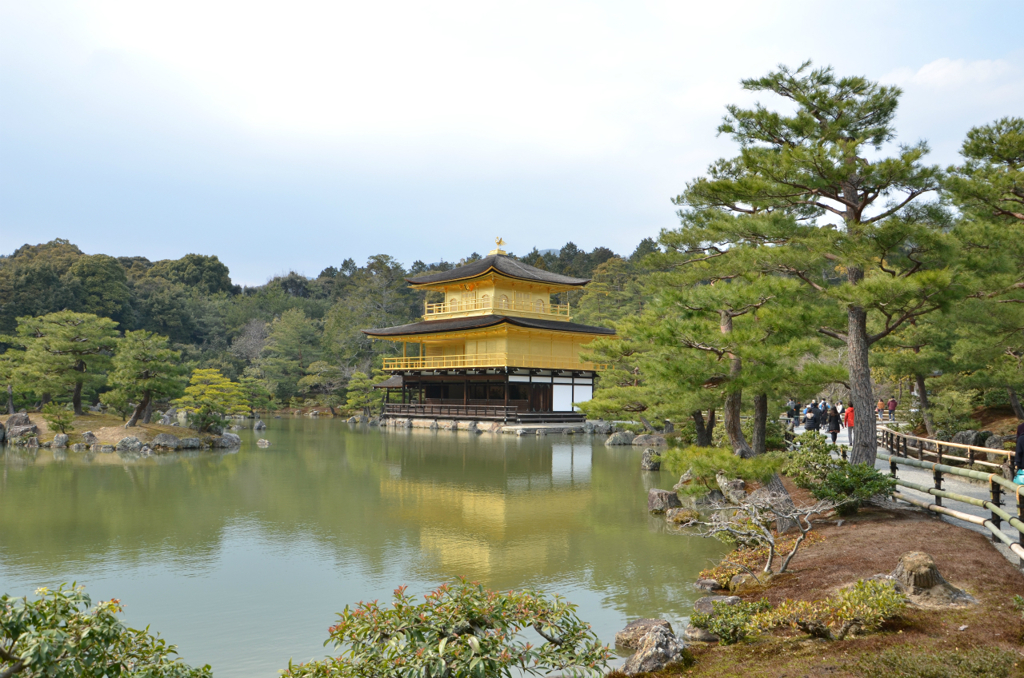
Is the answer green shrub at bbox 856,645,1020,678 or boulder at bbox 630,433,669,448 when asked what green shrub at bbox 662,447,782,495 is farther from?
boulder at bbox 630,433,669,448

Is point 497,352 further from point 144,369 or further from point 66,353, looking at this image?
point 66,353

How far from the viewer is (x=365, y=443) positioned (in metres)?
22.3

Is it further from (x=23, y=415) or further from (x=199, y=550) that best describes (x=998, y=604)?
(x=23, y=415)

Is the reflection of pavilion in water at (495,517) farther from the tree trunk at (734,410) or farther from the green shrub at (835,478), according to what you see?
the green shrub at (835,478)

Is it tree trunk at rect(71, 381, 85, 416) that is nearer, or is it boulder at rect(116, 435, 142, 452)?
boulder at rect(116, 435, 142, 452)

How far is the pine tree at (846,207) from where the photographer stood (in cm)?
802

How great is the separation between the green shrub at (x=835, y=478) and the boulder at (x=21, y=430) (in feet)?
69.6

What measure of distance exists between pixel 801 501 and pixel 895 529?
2.41 metres

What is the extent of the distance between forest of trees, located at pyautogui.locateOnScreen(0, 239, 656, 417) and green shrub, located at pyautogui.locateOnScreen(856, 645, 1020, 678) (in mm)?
19536

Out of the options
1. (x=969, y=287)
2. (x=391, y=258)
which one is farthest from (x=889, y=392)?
(x=391, y=258)

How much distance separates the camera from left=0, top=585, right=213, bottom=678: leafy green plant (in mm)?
2524

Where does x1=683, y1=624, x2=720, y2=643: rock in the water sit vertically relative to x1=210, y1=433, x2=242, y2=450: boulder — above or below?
below

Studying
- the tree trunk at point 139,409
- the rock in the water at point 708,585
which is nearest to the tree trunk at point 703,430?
the rock in the water at point 708,585

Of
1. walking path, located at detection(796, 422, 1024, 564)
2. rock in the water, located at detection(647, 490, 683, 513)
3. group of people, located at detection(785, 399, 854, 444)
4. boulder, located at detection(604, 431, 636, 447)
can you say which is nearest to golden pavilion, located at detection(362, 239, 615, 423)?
boulder, located at detection(604, 431, 636, 447)
